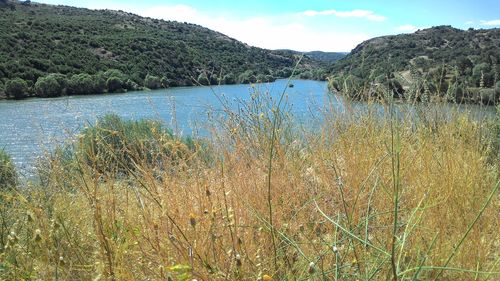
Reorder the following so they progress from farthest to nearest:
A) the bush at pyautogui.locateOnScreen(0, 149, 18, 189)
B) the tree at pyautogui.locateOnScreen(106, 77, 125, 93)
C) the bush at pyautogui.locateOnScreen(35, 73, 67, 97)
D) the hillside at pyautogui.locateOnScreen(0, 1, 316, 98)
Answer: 1. the tree at pyautogui.locateOnScreen(106, 77, 125, 93)
2. the hillside at pyautogui.locateOnScreen(0, 1, 316, 98)
3. the bush at pyautogui.locateOnScreen(35, 73, 67, 97)
4. the bush at pyautogui.locateOnScreen(0, 149, 18, 189)

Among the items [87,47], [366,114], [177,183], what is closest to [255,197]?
[177,183]

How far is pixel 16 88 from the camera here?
29000 mm

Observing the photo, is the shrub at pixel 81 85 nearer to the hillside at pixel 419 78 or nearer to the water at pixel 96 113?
the water at pixel 96 113

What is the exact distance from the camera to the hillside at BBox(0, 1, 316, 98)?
3194 centimetres

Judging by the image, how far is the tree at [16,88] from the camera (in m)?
28.8

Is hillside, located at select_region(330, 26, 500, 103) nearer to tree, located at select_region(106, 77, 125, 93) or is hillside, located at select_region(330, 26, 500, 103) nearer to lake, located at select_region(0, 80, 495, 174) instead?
lake, located at select_region(0, 80, 495, 174)

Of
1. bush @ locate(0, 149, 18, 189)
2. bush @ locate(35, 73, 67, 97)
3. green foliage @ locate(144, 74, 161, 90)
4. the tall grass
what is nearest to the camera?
the tall grass

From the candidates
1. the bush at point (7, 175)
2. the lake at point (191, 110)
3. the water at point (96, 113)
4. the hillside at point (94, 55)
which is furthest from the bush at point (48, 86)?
the bush at point (7, 175)

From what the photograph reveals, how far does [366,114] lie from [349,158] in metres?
0.89

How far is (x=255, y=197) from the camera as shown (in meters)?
1.87

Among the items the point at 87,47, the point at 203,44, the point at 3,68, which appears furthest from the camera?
the point at 203,44

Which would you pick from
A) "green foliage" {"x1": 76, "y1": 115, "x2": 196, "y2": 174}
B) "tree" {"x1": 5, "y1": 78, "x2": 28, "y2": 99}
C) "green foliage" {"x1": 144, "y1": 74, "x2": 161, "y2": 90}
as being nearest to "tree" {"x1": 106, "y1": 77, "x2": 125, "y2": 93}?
"green foliage" {"x1": 144, "y1": 74, "x2": 161, "y2": 90}

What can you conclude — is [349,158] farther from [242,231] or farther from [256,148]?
[242,231]

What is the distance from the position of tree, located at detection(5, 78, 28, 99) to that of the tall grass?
30.2 meters
